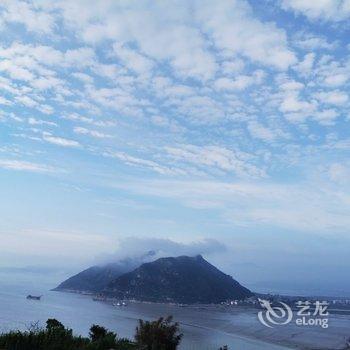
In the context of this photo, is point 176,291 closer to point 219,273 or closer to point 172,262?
point 172,262

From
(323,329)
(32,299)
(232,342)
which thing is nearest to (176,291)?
(32,299)

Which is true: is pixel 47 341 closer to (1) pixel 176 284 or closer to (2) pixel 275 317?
(2) pixel 275 317

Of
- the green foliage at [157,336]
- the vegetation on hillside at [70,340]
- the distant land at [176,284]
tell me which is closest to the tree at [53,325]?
the vegetation on hillside at [70,340]

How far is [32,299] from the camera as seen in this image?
397ft

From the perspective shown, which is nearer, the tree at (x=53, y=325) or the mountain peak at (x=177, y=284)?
the tree at (x=53, y=325)

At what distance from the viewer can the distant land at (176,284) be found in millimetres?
153250

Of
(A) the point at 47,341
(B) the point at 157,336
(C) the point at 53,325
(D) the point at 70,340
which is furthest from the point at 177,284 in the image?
(A) the point at 47,341

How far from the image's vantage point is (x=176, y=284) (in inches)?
6467

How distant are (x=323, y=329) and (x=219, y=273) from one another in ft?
409

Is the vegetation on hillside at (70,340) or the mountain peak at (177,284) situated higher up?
the mountain peak at (177,284)

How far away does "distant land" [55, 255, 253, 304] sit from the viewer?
153 metres

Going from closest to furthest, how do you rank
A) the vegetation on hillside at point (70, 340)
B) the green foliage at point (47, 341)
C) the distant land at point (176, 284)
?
the green foliage at point (47, 341)
the vegetation on hillside at point (70, 340)
the distant land at point (176, 284)

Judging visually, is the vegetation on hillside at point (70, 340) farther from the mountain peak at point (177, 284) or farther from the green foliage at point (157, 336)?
the mountain peak at point (177, 284)

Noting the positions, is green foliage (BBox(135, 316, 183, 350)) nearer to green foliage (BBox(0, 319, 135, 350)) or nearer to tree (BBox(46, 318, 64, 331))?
tree (BBox(46, 318, 64, 331))
